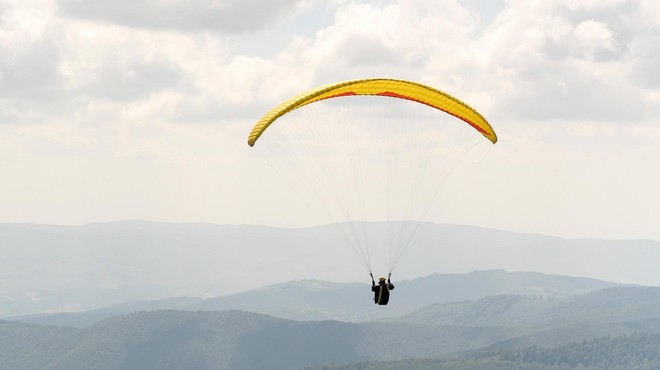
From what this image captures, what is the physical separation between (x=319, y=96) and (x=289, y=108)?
3247 mm

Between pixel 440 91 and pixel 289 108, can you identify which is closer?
pixel 289 108

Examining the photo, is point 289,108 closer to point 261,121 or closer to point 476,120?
point 261,121

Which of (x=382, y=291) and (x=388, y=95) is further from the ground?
(x=388, y=95)

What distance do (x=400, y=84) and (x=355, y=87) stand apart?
4.03 meters

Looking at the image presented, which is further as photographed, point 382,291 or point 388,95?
point 388,95

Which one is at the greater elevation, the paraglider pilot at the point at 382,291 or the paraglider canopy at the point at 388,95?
the paraglider canopy at the point at 388,95

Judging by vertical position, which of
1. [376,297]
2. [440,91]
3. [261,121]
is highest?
[440,91]

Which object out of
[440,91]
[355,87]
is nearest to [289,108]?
[355,87]

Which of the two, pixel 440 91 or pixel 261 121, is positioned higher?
pixel 440 91

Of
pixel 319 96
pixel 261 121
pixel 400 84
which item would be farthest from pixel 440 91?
pixel 261 121

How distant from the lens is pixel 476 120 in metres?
70.4

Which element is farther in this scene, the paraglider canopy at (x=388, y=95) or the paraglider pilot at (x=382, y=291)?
the paraglider pilot at (x=382, y=291)

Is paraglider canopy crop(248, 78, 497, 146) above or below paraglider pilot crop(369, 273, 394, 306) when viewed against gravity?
above

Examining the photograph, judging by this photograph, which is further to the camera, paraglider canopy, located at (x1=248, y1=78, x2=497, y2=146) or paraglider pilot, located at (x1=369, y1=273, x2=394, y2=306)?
paraglider pilot, located at (x1=369, y1=273, x2=394, y2=306)
